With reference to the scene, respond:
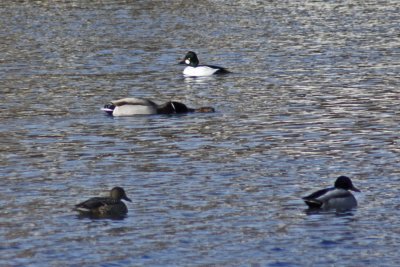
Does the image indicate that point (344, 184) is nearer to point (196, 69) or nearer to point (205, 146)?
point (205, 146)

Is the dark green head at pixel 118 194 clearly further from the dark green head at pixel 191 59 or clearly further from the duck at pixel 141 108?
the dark green head at pixel 191 59

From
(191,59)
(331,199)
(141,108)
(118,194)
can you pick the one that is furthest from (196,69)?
(118,194)

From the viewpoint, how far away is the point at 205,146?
30844 millimetres

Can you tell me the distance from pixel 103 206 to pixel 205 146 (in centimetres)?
817

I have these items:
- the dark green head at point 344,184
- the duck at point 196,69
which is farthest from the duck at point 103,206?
the duck at point 196,69

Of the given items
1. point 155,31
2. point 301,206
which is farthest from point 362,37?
point 301,206

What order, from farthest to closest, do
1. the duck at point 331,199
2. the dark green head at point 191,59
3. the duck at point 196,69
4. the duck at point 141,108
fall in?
the dark green head at point 191,59
the duck at point 196,69
the duck at point 141,108
the duck at point 331,199

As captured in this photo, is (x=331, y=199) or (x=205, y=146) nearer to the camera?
(x=331, y=199)

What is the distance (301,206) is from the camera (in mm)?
23859

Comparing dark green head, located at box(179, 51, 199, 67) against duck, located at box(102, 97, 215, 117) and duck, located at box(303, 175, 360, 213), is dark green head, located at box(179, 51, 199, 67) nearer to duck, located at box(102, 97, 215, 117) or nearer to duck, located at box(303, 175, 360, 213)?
duck, located at box(102, 97, 215, 117)

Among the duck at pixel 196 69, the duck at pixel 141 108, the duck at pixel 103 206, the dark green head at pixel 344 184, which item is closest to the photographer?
the duck at pixel 103 206

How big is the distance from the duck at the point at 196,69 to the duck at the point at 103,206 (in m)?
23.9

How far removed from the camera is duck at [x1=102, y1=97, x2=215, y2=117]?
3684 centimetres

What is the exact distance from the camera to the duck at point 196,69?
46.8 metres
